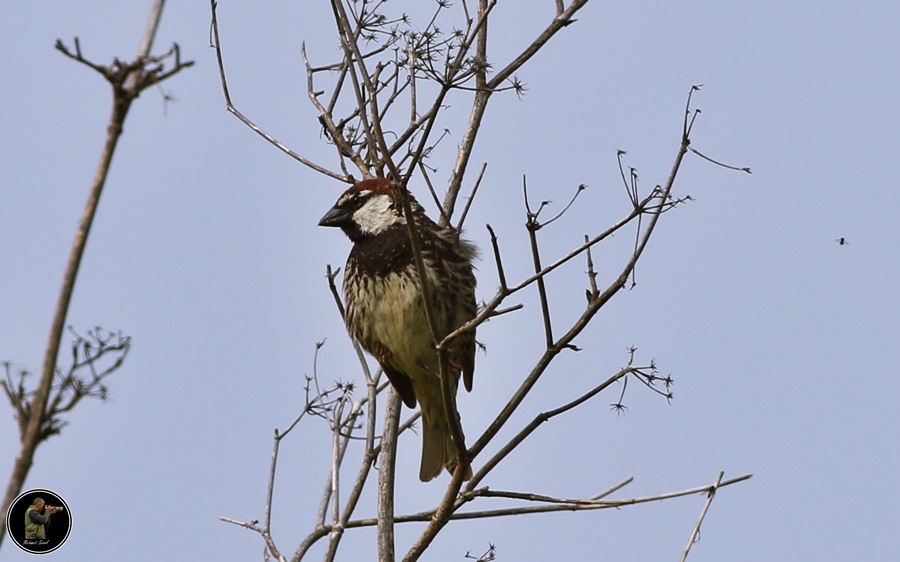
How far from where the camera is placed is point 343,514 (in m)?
4.25

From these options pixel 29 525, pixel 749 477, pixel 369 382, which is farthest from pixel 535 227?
pixel 29 525

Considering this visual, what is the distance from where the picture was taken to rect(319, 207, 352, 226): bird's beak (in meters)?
5.52

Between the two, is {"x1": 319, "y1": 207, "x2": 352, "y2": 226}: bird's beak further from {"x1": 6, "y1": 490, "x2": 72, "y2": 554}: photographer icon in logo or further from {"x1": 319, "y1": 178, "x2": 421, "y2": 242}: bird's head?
{"x1": 6, "y1": 490, "x2": 72, "y2": 554}: photographer icon in logo

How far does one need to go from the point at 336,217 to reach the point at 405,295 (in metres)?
0.64

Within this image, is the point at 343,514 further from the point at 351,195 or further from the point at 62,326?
the point at 62,326

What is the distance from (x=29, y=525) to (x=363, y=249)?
9.94 feet

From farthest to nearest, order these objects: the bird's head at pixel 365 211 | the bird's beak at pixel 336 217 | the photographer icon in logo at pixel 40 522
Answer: the bird's beak at pixel 336 217, the bird's head at pixel 365 211, the photographer icon in logo at pixel 40 522

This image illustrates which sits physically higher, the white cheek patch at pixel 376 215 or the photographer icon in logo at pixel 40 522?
the white cheek patch at pixel 376 215

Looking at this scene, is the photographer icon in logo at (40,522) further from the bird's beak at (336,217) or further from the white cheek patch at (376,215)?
the bird's beak at (336,217)

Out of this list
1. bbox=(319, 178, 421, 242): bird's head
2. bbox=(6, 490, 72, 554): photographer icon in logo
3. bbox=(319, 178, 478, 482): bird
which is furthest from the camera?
bbox=(319, 178, 421, 242): bird's head

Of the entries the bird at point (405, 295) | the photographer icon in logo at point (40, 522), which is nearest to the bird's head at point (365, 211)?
the bird at point (405, 295)

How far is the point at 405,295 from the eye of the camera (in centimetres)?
519

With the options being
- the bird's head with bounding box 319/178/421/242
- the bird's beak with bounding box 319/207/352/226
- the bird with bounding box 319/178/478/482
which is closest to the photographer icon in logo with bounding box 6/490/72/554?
the bird with bounding box 319/178/478/482

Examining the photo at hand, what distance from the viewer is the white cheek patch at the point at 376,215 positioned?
17.6ft
